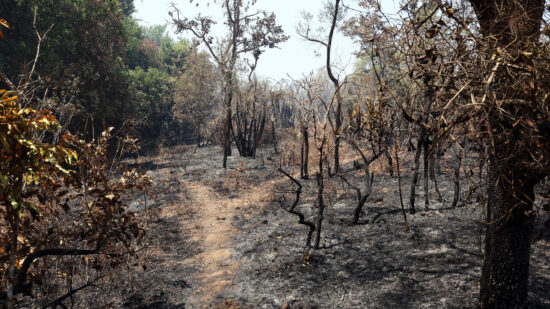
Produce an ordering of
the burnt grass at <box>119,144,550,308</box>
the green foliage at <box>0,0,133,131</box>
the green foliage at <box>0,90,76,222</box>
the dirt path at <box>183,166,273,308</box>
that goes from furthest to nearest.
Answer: the green foliage at <box>0,0,133,131</box>, the dirt path at <box>183,166,273,308</box>, the burnt grass at <box>119,144,550,308</box>, the green foliage at <box>0,90,76,222</box>

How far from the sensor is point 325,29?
1927cm

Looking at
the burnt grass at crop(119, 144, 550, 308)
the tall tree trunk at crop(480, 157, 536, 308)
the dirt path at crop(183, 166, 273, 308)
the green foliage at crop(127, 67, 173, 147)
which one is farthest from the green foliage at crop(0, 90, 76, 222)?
the green foliage at crop(127, 67, 173, 147)

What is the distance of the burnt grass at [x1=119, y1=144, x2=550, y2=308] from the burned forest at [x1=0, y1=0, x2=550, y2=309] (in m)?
0.04

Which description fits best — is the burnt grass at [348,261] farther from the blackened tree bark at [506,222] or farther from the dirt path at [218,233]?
the blackened tree bark at [506,222]

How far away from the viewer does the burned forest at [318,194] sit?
3574 millimetres

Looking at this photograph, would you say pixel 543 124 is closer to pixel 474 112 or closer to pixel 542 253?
pixel 474 112

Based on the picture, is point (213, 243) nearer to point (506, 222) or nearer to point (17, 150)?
point (17, 150)

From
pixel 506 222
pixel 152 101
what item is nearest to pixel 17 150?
pixel 506 222

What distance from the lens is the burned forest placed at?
3574mm

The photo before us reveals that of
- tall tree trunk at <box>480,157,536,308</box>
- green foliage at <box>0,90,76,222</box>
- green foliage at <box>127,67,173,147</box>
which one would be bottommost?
tall tree trunk at <box>480,157,536,308</box>

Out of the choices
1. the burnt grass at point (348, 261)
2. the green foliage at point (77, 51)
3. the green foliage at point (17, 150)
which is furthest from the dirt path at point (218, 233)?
the green foliage at point (77, 51)

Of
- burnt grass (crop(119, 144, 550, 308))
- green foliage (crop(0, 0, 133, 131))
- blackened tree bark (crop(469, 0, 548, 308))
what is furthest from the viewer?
green foliage (crop(0, 0, 133, 131))

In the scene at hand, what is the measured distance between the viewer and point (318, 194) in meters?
8.43

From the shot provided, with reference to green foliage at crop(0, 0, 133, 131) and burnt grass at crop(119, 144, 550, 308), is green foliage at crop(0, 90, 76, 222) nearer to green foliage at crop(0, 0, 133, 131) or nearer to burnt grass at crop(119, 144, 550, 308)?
burnt grass at crop(119, 144, 550, 308)
